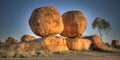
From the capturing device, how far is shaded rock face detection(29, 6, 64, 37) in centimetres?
3222

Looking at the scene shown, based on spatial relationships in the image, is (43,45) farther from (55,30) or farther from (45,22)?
(55,30)

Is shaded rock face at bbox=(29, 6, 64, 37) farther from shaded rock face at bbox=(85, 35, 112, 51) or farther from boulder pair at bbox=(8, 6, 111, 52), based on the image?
shaded rock face at bbox=(85, 35, 112, 51)

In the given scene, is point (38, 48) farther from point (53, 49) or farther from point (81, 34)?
point (81, 34)

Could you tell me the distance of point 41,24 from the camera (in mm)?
32188

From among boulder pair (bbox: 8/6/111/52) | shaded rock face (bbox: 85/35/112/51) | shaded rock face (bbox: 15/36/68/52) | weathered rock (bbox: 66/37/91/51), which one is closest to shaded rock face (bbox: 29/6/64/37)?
boulder pair (bbox: 8/6/111/52)

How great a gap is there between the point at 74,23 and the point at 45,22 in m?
5.94

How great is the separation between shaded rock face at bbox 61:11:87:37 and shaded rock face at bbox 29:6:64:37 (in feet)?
13.4

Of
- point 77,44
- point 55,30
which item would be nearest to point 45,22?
point 55,30

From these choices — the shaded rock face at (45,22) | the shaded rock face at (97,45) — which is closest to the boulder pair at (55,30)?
the shaded rock face at (45,22)

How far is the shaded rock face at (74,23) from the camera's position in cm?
3666

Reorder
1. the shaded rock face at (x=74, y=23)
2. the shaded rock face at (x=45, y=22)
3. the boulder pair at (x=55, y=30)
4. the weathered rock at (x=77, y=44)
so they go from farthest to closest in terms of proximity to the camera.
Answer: the shaded rock face at (x=74, y=23)
the weathered rock at (x=77, y=44)
the shaded rock face at (x=45, y=22)
the boulder pair at (x=55, y=30)

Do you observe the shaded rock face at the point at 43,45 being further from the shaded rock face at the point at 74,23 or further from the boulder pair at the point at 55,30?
the shaded rock face at the point at 74,23

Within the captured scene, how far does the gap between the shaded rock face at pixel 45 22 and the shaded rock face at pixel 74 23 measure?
13.4 ft

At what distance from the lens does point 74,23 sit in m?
36.7
